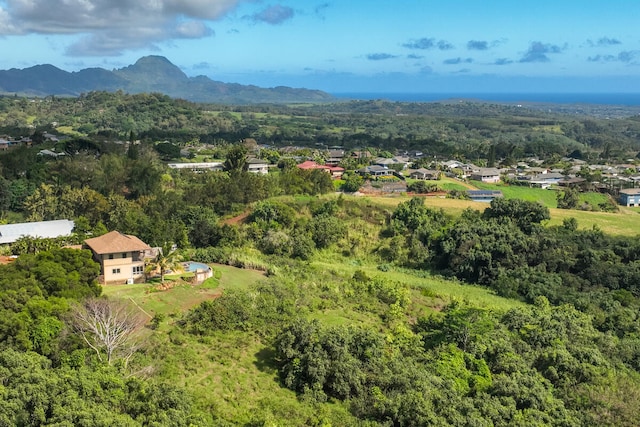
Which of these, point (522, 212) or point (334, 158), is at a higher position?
point (334, 158)

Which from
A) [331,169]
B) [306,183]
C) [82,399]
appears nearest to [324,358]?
[82,399]

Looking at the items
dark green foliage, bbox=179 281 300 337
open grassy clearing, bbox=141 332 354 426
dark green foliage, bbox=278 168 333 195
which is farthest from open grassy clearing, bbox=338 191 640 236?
open grassy clearing, bbox=141 332 354 426

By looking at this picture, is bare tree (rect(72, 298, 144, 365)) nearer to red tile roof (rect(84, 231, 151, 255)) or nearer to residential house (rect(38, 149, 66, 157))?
red tile roof (rect(84, 231, 151, 255))

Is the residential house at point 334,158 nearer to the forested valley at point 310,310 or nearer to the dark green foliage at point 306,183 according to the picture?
the forested valley at point 310,310

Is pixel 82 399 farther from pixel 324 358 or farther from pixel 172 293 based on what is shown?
pixel 172 293

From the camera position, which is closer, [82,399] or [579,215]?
[82,399]
